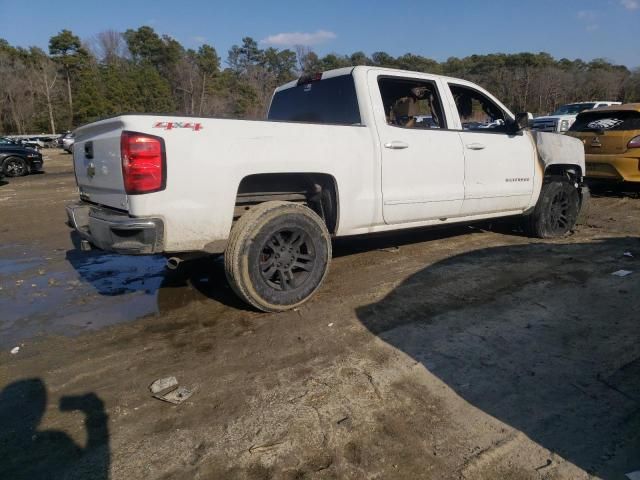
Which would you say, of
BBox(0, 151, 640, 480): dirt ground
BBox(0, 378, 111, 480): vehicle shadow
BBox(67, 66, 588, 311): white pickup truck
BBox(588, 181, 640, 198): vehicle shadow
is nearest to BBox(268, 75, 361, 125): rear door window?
BBox(67, 66, 588, 311): white pickup truck

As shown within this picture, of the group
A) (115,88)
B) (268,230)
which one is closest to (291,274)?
(268,230)

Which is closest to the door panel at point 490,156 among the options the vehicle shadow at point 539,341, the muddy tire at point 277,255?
the vehicle shadow at point 539,341

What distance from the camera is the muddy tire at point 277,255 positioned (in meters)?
3.43

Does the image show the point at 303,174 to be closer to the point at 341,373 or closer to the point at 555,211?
the point at 341,373

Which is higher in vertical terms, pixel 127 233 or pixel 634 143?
pixel 634 143

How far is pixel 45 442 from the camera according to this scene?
2236mm

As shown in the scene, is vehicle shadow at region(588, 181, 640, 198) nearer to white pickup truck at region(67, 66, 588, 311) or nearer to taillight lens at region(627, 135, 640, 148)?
taillight lens at region(627, 135, 640, 148)

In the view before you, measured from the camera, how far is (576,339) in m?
3.14

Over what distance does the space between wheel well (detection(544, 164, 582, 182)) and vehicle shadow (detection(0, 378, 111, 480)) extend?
5.78m

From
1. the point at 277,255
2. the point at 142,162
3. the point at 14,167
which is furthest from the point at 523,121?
the point at 14,167

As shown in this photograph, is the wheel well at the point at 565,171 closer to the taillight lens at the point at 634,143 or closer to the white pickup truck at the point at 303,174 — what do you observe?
the white pickup truck at the point at 303,174

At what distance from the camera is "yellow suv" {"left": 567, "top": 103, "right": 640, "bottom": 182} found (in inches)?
316

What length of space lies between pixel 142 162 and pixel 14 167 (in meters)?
18.1

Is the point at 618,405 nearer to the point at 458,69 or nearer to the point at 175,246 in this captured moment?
the point at 175,246
